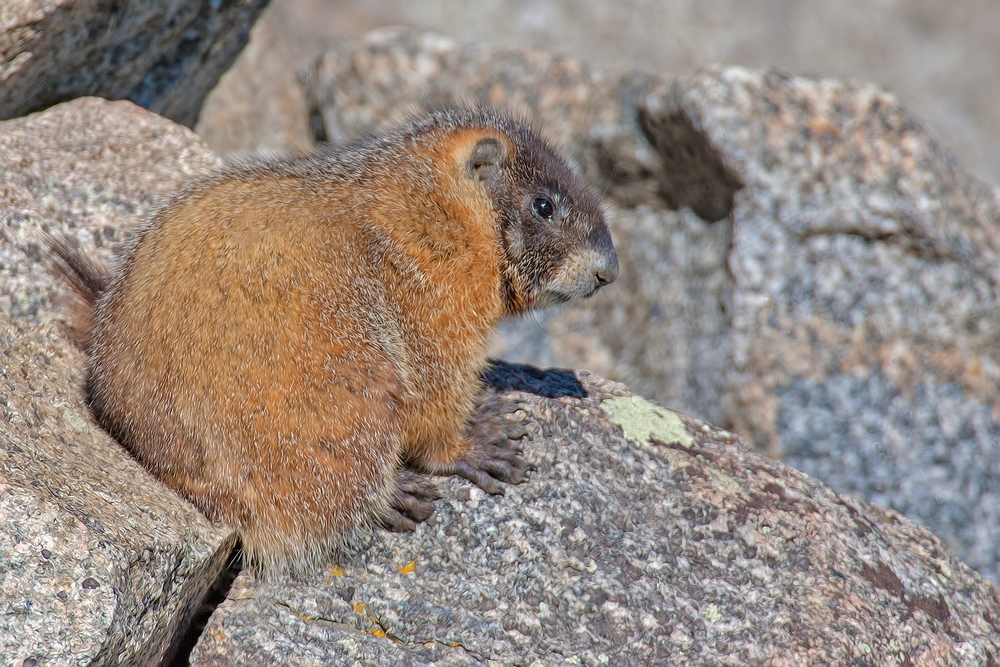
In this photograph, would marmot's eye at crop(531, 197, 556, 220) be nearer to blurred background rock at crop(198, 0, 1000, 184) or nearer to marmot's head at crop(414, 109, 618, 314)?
marmot's head at crop(414, 109, 618, 314)

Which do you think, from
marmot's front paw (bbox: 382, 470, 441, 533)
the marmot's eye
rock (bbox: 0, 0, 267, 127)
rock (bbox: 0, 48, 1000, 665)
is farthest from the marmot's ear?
rock (bbox: 0, 0, 267, 127)

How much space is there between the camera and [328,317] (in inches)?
193

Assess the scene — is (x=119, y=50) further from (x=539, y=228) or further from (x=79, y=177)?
(x=539, y=228)

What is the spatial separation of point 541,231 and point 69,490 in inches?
121

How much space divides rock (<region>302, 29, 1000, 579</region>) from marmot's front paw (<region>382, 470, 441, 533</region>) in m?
4.27

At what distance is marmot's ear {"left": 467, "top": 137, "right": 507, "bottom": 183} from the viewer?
5.68 meters

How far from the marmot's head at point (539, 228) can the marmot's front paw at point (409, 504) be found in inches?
51.5

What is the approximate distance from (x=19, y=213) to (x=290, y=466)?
2632 millimetres

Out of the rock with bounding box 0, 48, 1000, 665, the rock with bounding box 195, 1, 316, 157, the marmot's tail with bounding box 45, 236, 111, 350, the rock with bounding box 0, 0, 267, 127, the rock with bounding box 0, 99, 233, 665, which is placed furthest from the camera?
the rock with bounding box 195, 1, 316, 157

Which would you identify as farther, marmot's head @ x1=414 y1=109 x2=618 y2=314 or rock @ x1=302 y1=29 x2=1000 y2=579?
rock @ x1=302 y1=29 x2=1000 y2=579

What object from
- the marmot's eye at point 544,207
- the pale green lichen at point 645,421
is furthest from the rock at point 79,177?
the pale green lichen at point 645,421

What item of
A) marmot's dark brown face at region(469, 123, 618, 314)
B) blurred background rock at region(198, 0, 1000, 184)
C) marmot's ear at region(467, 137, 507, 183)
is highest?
marmot's ear at region(467, 137, 507, 183)

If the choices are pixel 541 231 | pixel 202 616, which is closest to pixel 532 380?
pixel 541 231

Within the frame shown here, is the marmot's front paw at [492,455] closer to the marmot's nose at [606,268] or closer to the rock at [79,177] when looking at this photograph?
the marmot's nose at [606,268]
